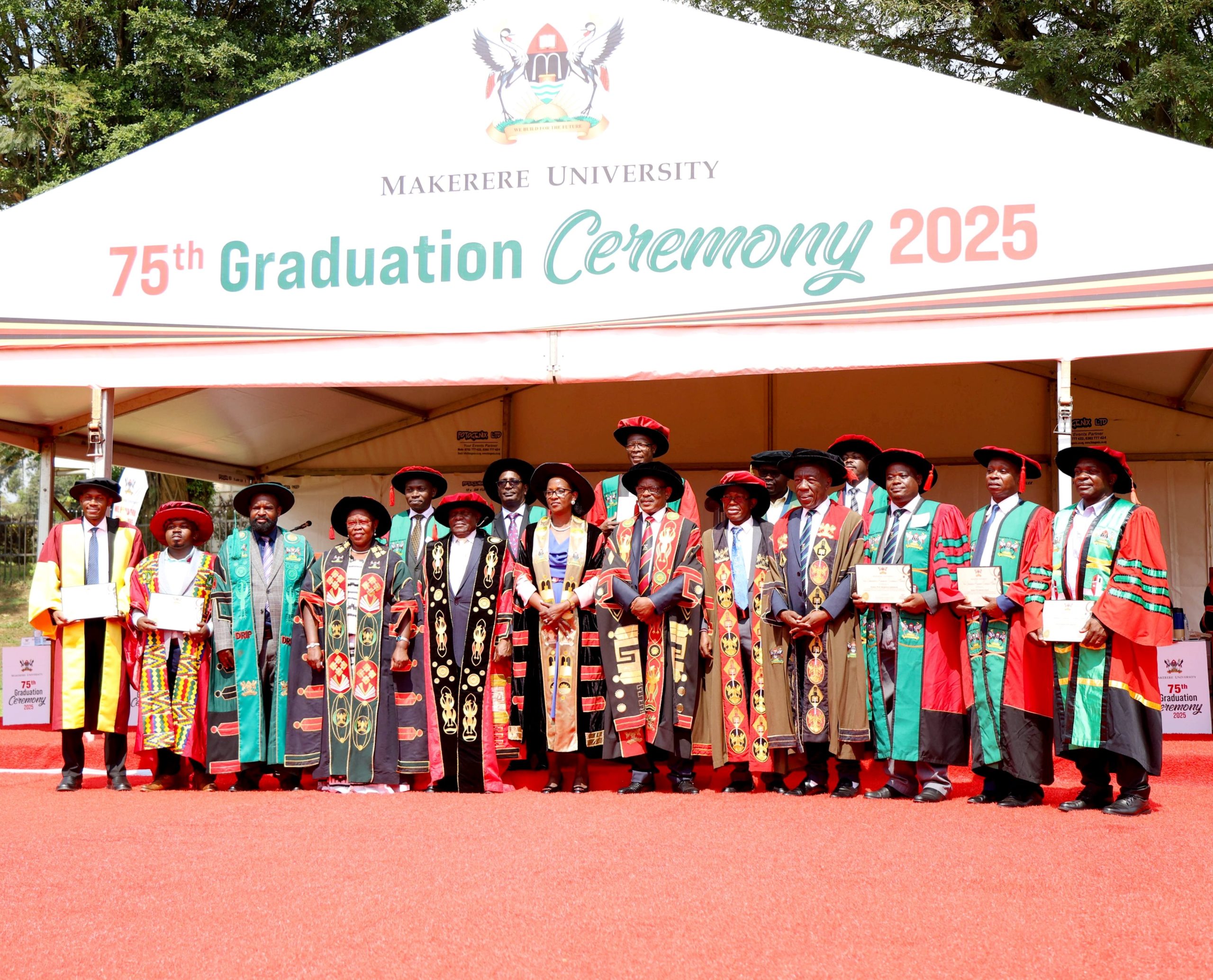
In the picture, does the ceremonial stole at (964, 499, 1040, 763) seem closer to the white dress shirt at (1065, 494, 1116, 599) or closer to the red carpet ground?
the white dress shirt at (1065, 494, 1116, 599)

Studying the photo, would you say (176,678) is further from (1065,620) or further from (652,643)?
(1065,620)

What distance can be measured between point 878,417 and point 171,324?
7.11m

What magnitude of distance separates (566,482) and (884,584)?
1.81 metres

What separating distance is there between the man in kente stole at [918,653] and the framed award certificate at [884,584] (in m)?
0.04

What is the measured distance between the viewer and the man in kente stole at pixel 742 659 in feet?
22.2

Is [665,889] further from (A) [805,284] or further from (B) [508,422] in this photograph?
(B) [508,422]

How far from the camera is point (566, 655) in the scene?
22.8 feet

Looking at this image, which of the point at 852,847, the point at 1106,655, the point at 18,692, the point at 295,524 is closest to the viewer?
the point at 852,847

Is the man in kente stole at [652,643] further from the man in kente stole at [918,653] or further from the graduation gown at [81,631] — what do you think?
the graduation gown at [81,631]

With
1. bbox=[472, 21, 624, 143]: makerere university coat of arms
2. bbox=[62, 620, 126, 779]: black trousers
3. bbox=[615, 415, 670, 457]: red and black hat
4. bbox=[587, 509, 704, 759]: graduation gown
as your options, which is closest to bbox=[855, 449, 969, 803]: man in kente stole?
bbox=[587, 509, 704, 759]: graduation gown

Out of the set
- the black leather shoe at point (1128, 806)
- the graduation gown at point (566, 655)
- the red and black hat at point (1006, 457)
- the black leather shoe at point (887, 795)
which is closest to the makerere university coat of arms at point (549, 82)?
the graduation gown at point (566, 655)

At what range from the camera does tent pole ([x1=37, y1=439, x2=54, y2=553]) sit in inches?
410

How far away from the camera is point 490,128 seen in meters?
8.19

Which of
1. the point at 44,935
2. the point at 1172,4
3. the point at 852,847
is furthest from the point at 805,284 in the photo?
the point at 1172,4
